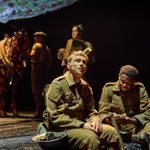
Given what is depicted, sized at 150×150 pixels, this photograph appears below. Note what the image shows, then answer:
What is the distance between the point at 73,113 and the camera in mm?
5352

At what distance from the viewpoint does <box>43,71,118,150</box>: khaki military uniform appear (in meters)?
5.03

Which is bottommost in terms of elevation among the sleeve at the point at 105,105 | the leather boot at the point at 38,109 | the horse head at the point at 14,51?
the leather boot at the point at 38,109

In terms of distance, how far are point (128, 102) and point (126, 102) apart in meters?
0.03

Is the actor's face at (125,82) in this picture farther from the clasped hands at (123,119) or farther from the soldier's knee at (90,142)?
the soldier's knee at (90,142)

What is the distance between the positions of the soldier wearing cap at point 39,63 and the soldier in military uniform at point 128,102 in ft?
15.1

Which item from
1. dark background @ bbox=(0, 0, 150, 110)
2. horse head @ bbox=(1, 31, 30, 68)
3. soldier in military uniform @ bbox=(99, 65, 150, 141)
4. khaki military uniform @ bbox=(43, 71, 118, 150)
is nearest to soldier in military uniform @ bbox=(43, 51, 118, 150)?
khaki military uniform @ bbox=(43, 71, 118, 150)

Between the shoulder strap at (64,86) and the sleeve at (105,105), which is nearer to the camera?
the shoulder strap at (64,86)

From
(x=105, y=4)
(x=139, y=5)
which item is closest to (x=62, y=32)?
(x=105, y=4)

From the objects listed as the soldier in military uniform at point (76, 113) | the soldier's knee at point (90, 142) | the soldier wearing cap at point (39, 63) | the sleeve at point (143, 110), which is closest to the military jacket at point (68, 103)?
the soldier in military uniform at point (76, 113)

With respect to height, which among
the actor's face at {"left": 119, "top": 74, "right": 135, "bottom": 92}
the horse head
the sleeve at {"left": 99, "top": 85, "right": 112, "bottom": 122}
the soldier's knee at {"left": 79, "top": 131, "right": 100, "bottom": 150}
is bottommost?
the soldier's knee at {"left": 79, "top": 131, "right": 100, "bottom": 150}

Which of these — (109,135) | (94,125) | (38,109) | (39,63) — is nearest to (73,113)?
(94,125)

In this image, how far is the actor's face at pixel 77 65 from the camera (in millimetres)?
5414

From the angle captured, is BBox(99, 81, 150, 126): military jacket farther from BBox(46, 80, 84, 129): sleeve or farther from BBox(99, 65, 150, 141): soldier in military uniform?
BBox(46, 80, 84, 129): sleeve

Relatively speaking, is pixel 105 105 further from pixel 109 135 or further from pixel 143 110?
pixel 109 135
